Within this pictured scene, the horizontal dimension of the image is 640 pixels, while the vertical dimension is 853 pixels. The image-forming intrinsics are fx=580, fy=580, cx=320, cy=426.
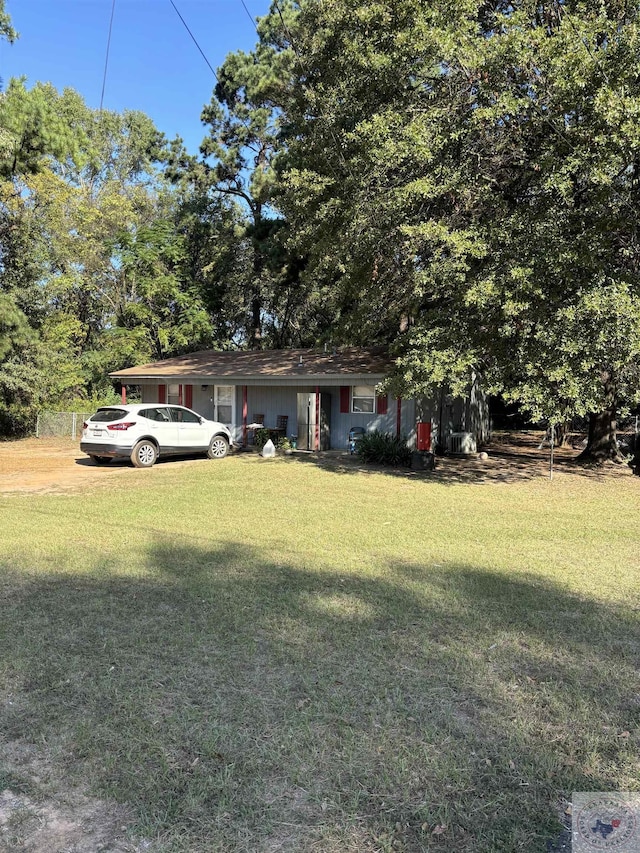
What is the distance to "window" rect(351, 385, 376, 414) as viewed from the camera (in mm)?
17031

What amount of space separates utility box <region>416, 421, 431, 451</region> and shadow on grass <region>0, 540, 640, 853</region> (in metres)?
9.57

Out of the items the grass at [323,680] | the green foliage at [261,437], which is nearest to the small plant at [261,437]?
the green foliage at [261,437]

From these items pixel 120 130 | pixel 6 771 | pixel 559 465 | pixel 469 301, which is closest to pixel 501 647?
pixel 6 771

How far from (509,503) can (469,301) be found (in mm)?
3469

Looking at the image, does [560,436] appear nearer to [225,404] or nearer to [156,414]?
[225,404]

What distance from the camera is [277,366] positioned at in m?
19.0

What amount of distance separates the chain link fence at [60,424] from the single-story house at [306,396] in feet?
8.11

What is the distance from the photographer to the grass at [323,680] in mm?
2365

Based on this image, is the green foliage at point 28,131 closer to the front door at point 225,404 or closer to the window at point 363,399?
the front door at point 225,404

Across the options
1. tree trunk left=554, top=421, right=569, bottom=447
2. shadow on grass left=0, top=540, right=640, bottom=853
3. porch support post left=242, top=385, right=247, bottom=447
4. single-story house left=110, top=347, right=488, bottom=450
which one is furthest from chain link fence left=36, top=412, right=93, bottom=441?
shadow on grass left=0, top=540, right=640, bottom=853

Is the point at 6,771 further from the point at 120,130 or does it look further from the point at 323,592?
the point at 120,130

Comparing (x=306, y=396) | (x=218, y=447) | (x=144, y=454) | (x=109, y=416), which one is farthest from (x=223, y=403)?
(x=109, y=416)
